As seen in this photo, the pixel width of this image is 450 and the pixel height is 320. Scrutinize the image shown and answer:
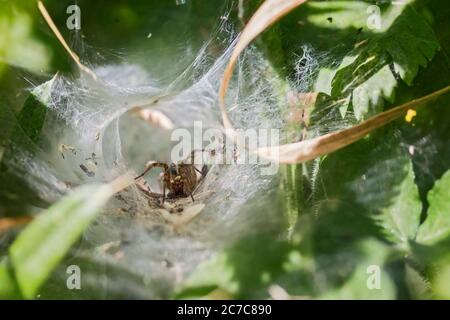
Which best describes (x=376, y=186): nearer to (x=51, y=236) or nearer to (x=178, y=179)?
(x=178, y=179)

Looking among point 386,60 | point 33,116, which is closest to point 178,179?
point 33,116

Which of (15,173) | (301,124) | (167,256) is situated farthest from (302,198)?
(15,173)

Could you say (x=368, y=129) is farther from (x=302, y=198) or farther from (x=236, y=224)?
(x=236, y=224)

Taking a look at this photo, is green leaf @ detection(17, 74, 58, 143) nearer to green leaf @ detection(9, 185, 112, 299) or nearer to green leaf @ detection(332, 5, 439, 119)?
green leaf @ detection(9, 185, 112, 299)

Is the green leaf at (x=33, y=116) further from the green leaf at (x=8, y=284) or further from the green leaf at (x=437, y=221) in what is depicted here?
the green leaf at (x=437, y=221)

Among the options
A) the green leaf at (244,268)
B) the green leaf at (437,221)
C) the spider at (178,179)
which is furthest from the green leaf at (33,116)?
the green leaf at (437,221)

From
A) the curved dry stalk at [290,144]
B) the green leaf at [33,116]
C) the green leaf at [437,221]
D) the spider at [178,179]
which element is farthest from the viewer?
the spider at [178,179]

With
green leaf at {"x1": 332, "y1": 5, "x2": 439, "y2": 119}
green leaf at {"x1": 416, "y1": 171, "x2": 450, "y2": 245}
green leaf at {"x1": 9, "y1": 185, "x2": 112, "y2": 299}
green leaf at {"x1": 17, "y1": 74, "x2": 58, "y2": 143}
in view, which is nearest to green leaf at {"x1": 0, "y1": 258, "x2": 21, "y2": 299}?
green leaf at {"x1": 9, "y1": 185, "x2": 112, "y2": 299}
